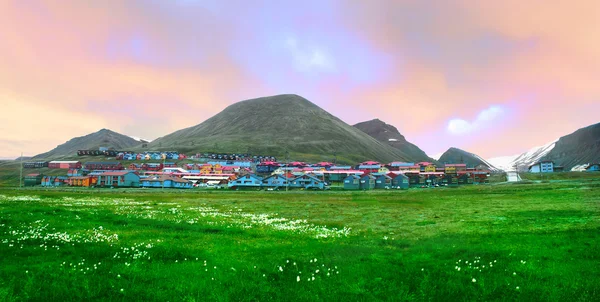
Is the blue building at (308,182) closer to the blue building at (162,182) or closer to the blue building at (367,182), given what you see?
the blue building at (367,182)

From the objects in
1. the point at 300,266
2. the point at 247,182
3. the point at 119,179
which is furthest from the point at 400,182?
the point at 300,266

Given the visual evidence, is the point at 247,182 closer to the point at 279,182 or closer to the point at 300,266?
the point at 279,182

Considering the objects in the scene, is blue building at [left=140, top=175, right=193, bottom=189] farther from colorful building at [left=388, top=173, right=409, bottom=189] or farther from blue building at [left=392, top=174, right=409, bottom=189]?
blue building at [left=392, top=174, right=409, bottom=189]

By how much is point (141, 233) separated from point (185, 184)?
13869 cm

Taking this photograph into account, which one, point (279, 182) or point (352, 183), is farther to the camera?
point (279, 182)

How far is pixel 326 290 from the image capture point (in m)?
10.2

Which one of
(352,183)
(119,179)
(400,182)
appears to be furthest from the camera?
(119,179)

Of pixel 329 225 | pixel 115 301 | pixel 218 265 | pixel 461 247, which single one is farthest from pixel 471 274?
pixel 329 225

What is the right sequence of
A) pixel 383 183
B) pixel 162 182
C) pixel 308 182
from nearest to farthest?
pixel 308 182 < pixel 383 183 < pixel 162 182

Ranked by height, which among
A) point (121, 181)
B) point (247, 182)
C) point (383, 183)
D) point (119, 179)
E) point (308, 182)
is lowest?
point (383, 183)

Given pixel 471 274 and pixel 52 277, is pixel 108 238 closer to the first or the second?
pixel 52 277

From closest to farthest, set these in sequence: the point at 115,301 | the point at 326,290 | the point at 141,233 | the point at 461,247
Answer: the point at 115,301 < the point at 326,290 < the point at 461,247 < the point at 141,233

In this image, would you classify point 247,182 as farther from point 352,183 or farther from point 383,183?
point 383,183

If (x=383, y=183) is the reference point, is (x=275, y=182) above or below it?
above
